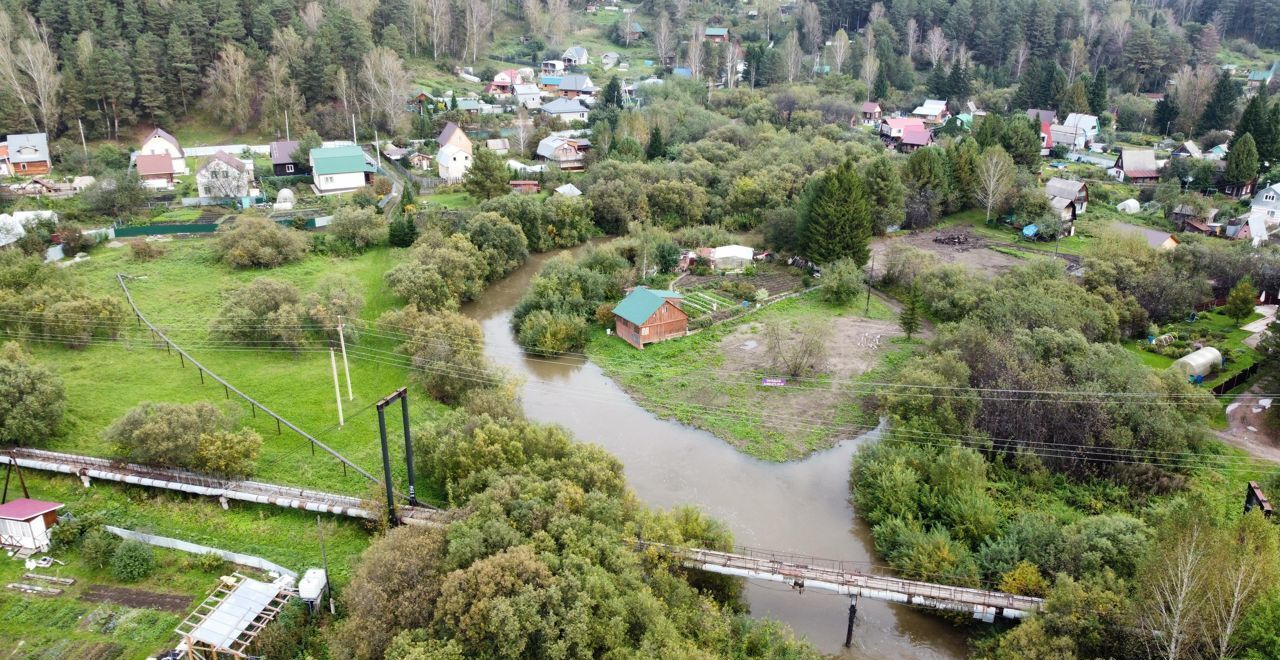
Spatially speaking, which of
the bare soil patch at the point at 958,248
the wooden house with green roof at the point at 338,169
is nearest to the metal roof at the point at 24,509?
the wooden house with green roof at the point at 338,169

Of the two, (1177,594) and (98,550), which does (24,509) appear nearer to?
(98,550)

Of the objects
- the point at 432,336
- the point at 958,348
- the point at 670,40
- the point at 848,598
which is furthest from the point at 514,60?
the point at 848,598

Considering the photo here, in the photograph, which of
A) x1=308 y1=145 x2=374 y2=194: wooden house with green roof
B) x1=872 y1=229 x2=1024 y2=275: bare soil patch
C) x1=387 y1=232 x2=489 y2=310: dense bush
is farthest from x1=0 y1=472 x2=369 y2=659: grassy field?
x1=872 y1=229 x2=1024 y2=275: bare soil patch

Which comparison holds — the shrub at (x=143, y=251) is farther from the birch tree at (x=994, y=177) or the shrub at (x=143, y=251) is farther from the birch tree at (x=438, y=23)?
the birch tree at (x=994, y=177)

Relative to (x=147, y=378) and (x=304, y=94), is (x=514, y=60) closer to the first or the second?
(x=304, y=94)

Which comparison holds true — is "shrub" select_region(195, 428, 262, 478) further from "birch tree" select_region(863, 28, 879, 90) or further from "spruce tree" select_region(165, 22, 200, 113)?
"birch tree" select_region(863, 28, 879, 90)
